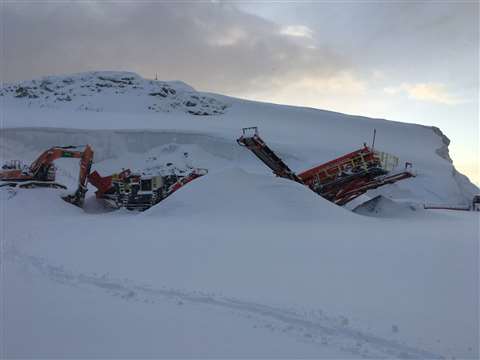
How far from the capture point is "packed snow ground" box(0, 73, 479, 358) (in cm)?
392

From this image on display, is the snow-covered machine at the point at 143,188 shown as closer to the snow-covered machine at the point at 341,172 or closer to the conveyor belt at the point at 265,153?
the conveyor belt at the point at 265,153

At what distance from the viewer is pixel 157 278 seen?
18.7 feet

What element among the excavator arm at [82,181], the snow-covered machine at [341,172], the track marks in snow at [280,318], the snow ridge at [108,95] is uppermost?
the snow ridge at [108,95]

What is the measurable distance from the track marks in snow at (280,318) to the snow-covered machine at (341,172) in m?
8.23

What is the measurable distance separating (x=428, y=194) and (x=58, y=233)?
24505 millimetres

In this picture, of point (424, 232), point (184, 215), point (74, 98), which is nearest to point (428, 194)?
point (424, 232)

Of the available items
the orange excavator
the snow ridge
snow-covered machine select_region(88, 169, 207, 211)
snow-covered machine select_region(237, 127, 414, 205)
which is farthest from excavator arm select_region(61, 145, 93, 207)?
the snow ridge

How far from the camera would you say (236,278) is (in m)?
5.59

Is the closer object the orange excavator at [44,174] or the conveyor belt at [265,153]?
the conveyor belt at [265,153]

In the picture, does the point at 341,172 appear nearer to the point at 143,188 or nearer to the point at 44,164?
the point at 143,188

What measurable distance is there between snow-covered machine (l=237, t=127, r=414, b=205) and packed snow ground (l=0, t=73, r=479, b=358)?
1039 mm

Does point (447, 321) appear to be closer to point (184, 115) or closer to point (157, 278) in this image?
point (157, 278)

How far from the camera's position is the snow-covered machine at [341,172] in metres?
13.2

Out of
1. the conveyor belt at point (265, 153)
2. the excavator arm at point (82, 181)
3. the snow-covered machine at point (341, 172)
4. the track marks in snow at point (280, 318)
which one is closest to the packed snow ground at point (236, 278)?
the track marks in snow at point (280, 318)
